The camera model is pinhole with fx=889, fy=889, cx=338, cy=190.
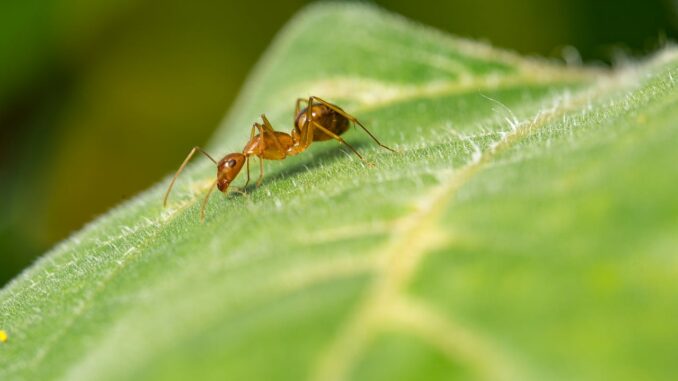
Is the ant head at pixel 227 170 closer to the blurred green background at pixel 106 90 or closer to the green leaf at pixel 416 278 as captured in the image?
the green leaf at pixel 416 278

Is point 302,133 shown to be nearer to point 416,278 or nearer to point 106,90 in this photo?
point 416,278

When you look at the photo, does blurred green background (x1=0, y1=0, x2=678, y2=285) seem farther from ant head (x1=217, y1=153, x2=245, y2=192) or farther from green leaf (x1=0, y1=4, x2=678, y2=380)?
green leaf (x1=0, y1=4, x2=678, y2=380)

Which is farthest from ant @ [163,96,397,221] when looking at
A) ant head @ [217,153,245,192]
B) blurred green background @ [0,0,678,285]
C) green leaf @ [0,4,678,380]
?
blurred green background @ [0,0,678,285]

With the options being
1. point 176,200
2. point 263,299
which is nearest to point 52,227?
point 176,200

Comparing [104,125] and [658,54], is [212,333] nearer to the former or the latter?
[658,54]

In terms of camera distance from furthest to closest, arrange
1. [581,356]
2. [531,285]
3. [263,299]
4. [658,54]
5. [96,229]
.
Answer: [658,54]
[96,229]
[263,299]
[531,285]
[581,356]
